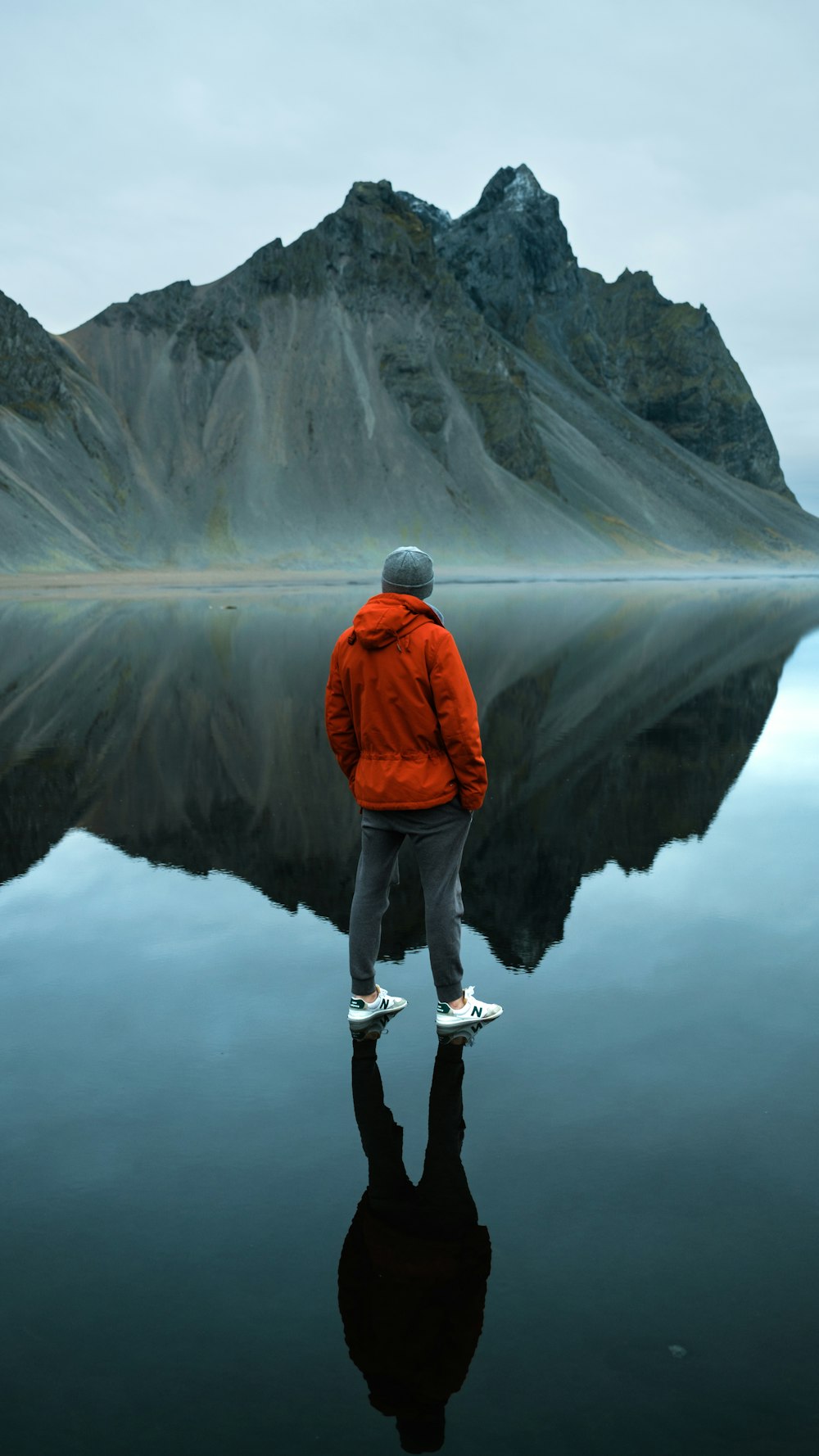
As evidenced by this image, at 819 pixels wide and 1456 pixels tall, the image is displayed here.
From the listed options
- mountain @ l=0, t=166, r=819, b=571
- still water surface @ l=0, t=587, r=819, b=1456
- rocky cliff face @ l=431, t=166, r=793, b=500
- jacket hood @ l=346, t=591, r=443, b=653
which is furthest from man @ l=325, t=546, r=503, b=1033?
rocky cliff face @ l=431, t=166, r=793, b=500

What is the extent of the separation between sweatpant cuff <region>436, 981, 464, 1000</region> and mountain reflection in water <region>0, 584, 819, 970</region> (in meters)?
0.92

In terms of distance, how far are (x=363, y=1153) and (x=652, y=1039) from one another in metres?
1.44

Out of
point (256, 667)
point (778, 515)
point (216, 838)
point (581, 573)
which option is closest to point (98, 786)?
point (216, 838)

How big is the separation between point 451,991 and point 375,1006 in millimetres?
322

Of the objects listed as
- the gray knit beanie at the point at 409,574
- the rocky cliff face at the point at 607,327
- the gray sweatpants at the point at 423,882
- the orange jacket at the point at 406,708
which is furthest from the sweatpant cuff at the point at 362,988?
the rocky cliff face at the point at 607,327

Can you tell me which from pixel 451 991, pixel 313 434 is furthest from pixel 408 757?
pixel 313 434

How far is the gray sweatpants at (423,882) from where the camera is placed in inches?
191

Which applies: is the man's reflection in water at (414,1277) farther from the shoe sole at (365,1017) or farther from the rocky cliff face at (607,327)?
the rocky cliff face at (607,327)

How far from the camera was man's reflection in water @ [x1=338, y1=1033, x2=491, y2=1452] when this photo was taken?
2.81 meters

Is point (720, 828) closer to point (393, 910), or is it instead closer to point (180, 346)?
point (393, 910)

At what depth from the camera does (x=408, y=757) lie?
474 cm

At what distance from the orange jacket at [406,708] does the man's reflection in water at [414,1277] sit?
1.21 metres

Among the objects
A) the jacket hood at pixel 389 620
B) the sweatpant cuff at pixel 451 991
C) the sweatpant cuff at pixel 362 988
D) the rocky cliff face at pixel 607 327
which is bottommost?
the sweatpant cuff at pixel 362 988

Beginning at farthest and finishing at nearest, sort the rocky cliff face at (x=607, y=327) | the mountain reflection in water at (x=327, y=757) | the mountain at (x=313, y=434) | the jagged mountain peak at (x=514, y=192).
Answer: the jagged mountain peak at (x=514, y=192), the rocky cliff face at (x=607, y=327), the mountain at (x=313, y=434), the mountain reflection in water at (x=327, y=757)
